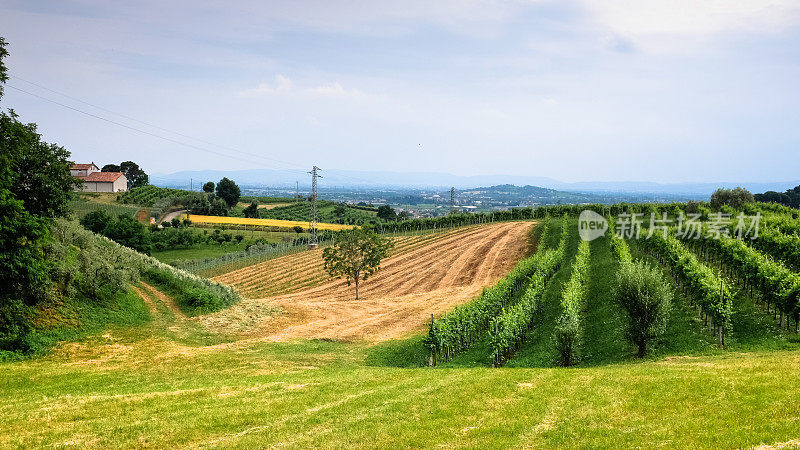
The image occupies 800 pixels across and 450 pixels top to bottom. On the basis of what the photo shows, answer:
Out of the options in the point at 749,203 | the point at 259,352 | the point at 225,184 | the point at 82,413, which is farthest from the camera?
the point at 225,184

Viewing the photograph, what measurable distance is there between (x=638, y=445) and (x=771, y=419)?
4.11m

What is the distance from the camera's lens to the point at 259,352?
31594mm

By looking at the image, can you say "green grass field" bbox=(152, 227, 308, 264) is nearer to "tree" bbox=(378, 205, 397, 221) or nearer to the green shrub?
the green shrub

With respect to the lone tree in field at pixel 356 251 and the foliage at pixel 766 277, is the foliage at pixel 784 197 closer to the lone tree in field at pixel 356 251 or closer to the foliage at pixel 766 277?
the foliage at pixel 766 277

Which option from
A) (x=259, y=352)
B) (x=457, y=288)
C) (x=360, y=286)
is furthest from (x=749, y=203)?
(x=259, y=352)

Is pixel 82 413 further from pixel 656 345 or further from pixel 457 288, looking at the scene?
pixel 457 288

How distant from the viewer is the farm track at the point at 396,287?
40656 millimetres

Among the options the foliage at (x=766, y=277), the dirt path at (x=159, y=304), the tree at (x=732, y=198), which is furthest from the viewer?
the tree at (x=732, y=198)

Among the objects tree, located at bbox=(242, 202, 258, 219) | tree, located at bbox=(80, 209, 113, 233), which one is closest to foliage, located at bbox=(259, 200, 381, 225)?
tree, located at bbox=(242, 202, 258, 219)

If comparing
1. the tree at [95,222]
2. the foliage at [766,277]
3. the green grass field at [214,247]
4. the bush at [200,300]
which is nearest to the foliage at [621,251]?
the foliage at [766,277]

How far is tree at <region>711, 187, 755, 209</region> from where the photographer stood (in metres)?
86.3

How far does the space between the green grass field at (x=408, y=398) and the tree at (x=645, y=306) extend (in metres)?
0.98

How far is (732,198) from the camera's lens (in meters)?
87.4

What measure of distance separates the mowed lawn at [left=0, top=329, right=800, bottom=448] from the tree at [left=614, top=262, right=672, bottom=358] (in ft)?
7.38
